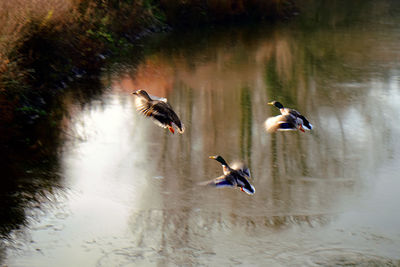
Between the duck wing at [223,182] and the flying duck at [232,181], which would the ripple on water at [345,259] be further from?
the duck wing at [223,182]

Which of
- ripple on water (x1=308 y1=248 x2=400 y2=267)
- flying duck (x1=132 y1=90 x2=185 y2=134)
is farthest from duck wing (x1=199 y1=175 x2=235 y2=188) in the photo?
ripple on water (x1=308 y1=248 x2=400 y2=267)

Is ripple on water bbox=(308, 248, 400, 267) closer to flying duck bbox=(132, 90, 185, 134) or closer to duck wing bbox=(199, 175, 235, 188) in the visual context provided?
duck wing bbox=(199, 175, 235, 188)

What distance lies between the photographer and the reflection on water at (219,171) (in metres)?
6.49

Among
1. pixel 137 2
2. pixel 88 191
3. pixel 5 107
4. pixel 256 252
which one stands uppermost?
pixel 137 2

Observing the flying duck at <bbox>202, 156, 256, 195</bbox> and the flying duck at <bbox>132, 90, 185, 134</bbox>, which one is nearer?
the flying duck at <bbox>202, 156, 256, 195</bbox>

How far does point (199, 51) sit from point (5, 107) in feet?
24.1

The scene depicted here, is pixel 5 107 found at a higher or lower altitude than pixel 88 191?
higher

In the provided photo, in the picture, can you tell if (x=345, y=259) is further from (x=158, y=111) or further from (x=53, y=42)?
(x=53, y=42)

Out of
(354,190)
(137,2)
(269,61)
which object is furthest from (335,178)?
(137,2)

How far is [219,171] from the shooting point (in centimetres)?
844

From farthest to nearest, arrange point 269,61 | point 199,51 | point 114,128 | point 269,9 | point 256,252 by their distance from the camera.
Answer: point 269,9 → point 199,51 → point 269,61 → point 114,128 → point 256,252

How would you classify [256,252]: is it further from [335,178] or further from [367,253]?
[335,178]

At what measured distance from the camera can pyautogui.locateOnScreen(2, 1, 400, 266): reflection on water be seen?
6488 millimetres

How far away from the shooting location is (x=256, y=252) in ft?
21.0
